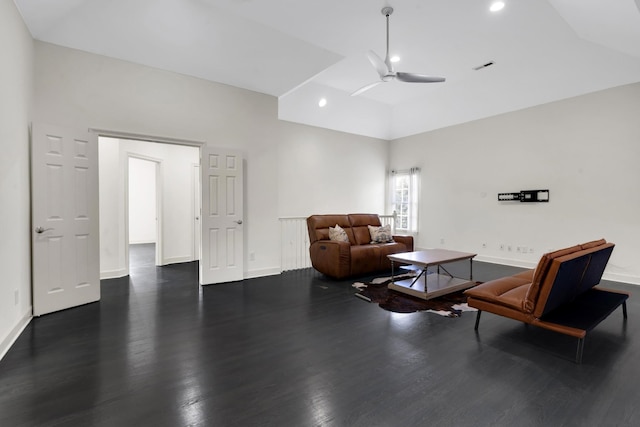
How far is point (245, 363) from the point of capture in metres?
2.36

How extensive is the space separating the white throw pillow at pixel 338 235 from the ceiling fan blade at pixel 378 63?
8.63ft

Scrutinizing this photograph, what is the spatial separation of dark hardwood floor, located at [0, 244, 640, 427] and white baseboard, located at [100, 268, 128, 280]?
1671 mm

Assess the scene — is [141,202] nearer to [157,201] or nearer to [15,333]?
[157,201]

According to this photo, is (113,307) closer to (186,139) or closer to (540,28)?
(186,139)

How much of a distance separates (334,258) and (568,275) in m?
3.05

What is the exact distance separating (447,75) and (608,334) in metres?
4.68

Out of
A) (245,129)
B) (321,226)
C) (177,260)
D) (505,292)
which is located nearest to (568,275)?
(505,292)

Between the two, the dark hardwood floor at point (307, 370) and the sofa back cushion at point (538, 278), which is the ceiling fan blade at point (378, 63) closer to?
the sofa back cushion at point (538, 278)

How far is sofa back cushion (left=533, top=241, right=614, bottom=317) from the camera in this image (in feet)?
7.79

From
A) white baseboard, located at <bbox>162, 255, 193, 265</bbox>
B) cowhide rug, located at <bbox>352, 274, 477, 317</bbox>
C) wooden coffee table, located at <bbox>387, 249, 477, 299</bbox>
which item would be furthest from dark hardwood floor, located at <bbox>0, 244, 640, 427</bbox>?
white baseboard, located at <bbox>162, 255, 193, 265</bbox>

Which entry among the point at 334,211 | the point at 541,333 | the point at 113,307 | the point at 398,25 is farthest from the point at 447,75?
the point at 113,307

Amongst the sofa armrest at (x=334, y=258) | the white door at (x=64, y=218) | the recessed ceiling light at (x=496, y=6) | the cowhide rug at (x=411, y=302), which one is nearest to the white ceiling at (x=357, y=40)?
the recessed ceiling light at (x=496, y=6)

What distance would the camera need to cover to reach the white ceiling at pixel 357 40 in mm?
3416

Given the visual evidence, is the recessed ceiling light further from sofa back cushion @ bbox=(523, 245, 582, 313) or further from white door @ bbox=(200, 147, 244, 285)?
white door @ bbox=(200, 147, 244, 285)
